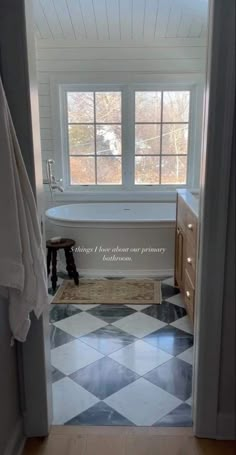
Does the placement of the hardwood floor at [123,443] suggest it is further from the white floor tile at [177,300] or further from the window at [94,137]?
the window at [94,137]

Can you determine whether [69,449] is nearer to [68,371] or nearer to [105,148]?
[68,371]

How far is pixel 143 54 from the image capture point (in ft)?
14.1

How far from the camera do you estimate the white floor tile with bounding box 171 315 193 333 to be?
2766 mm

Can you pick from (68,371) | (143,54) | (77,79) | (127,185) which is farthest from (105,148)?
(68,371)

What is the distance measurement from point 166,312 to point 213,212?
5.38 ft

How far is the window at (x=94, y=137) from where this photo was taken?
454cm

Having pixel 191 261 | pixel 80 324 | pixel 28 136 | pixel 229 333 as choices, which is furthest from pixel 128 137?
pixel 229 333

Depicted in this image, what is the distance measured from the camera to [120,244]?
3805 mm

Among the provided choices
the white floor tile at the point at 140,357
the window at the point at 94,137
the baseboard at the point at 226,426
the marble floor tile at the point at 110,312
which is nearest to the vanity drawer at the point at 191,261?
the white floor tile at the point at 140,357

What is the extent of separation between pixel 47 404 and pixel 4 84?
1.38 metres

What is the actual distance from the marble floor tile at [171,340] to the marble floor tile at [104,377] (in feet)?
1.13

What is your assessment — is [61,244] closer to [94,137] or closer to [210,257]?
[94,137]

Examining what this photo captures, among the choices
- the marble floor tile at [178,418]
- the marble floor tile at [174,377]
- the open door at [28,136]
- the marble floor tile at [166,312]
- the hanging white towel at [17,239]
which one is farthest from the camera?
the marble floor tile at [166,312]

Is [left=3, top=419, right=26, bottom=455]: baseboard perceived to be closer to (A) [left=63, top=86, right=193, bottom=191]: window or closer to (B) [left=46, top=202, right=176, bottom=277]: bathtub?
(B) [left=46, top=202, right=176, bottom=277]: bathtub
